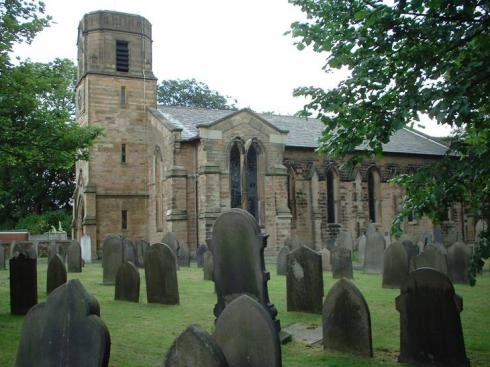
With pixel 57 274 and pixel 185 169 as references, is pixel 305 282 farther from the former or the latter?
pixel 185 169

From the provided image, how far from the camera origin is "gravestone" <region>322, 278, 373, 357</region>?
264 inches

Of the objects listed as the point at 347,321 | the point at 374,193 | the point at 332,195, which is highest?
the point at 374,193

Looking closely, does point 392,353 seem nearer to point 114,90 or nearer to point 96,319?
point 96,319

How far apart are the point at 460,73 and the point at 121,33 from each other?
28.1 metres

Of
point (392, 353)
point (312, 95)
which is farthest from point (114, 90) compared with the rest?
point (392, 353)

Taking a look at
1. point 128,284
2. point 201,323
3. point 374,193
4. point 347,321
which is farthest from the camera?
point 374,193

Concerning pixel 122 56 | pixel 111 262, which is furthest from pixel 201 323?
pixel 122 56

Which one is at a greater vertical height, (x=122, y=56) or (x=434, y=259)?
(x=122, y=56)

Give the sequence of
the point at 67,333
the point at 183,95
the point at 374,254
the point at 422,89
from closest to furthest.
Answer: the point at 67,333
the point at 422,89
the point at 374,254
the point at 183,95

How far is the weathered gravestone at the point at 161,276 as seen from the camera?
10.9 meters

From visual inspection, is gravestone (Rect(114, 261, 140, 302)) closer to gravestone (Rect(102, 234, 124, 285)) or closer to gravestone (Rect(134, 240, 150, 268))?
gravestone (Rect(102, 234, 124, 285))

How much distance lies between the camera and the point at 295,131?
32.9m

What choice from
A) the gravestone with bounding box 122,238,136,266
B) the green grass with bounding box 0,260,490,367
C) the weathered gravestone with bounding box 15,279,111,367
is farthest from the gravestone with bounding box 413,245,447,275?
the gravestone with bounding box 122,238,136,266

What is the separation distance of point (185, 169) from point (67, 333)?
73.6 ft
